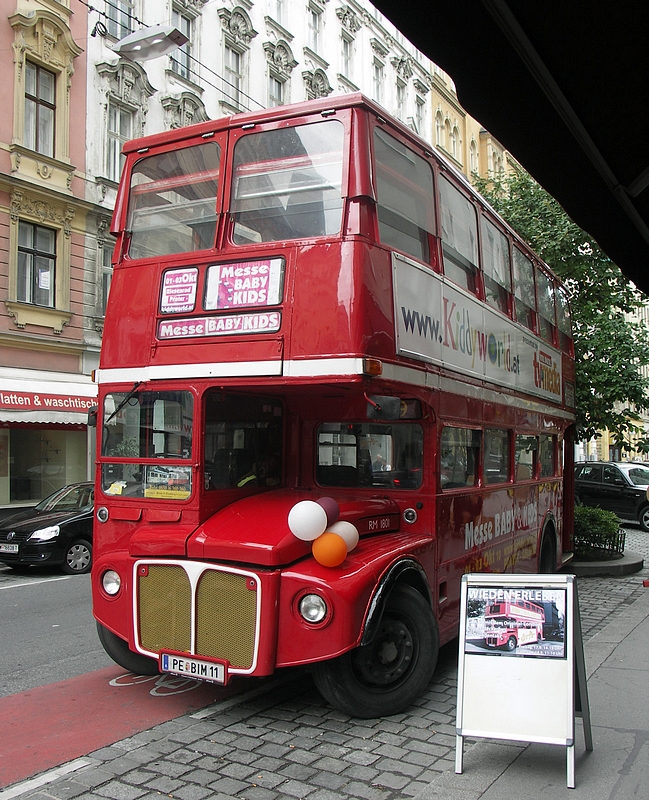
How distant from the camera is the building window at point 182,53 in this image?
22859mm

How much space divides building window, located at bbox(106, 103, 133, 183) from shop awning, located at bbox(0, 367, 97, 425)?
18.8 ft

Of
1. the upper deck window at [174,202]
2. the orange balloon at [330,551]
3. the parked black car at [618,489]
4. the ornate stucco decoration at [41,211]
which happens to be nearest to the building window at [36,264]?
the ornate stucco decoration at [41,211]

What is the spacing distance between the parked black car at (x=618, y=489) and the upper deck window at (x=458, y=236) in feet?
49.5

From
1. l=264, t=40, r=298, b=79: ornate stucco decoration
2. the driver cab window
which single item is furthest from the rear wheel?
l=264, t=40, r=298, b=79: ornate stucco decoration

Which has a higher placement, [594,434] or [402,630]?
[594,434]

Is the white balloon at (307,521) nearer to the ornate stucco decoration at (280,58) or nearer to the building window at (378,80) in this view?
the ornate stucco decoration at (280,58)

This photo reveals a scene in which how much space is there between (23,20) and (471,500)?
56.0 feet

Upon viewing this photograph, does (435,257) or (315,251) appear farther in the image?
(435,257)

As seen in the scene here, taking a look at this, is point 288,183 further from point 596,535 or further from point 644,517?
point 644,517

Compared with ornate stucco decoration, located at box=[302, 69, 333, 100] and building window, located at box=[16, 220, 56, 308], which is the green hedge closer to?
building window, located at box=[16, 220, 56, 308]

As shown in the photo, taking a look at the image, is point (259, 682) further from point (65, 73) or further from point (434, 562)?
point (65, 73)

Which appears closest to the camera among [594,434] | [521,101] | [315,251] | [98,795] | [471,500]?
[521,101]

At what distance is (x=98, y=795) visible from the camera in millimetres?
4234

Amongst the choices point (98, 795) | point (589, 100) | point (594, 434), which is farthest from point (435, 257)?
point (594, 434)
